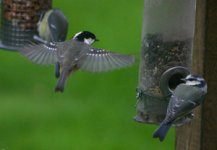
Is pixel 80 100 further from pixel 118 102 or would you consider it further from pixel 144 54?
pixel 144 54

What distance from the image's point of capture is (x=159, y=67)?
5836 millimetres

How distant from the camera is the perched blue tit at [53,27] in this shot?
634 centimetres

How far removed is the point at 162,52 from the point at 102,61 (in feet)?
1.48

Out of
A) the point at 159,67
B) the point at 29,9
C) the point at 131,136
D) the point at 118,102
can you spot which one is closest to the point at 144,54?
the point at 159,67

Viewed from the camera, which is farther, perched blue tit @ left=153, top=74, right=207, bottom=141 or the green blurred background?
the green blurred background

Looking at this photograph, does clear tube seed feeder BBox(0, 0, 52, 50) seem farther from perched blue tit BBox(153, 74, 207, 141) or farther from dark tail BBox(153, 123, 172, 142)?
dark tail BBox(153, 123, 172, 142)

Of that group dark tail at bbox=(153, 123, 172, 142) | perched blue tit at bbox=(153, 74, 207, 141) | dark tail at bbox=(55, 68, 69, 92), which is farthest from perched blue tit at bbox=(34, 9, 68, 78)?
dark tail at bbox=(153, 123, 172, 142)

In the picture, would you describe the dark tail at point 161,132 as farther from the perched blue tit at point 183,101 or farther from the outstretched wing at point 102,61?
the outstretched wing at point 102,61

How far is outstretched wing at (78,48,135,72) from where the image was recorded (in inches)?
214

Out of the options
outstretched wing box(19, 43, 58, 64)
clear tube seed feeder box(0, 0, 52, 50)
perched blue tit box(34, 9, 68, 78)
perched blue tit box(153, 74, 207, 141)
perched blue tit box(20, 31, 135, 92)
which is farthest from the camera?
clear tube seed feeder box(0, 0, 52, 50)

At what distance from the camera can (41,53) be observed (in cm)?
568

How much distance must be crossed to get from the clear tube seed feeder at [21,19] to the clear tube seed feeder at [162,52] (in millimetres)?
1019

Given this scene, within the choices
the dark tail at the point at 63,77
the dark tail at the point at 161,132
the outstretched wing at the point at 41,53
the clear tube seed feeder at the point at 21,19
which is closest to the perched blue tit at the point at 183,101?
the dark tail at the point at 161,132

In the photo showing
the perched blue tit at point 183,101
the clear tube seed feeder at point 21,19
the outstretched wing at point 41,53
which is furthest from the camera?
the clear tube seed feeder at point 21,19
